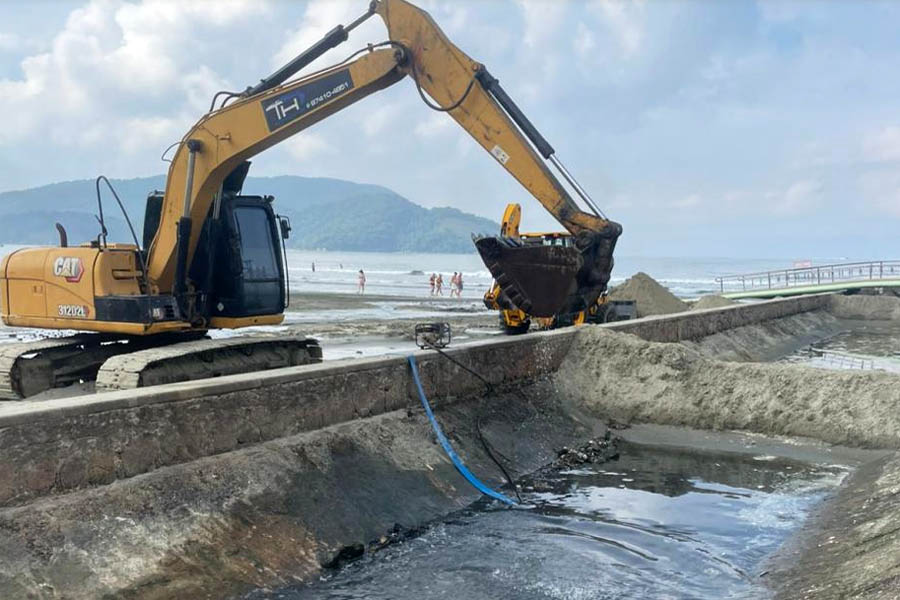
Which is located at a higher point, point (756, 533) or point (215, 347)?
point (215, 347)

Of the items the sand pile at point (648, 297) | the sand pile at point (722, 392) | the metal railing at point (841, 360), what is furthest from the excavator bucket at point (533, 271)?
the sand pile at point (648, 297)

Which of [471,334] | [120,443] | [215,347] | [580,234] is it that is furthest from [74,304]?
[471,334]

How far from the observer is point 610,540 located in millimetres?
6266

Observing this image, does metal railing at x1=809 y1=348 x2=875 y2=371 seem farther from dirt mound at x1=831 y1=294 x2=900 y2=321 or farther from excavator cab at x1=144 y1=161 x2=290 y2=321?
excavator cab at x1=144 y1=161 x2=290 y2=321

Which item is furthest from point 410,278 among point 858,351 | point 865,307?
point 858,351

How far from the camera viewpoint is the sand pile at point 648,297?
82.6 ft

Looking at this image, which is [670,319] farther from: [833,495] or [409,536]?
[409,536]

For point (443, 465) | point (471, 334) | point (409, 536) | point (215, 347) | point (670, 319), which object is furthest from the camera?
point (471, 334)

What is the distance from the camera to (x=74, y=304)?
9312mm

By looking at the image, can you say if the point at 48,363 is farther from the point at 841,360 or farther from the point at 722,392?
the point at 841,360

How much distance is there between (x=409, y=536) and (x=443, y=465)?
138 cm

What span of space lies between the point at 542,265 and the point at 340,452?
478 centimetres

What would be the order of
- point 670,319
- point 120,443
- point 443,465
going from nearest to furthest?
point 120,443
point 443,465
point 670,319

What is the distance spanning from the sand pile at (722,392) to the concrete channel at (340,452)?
0.07 feet
